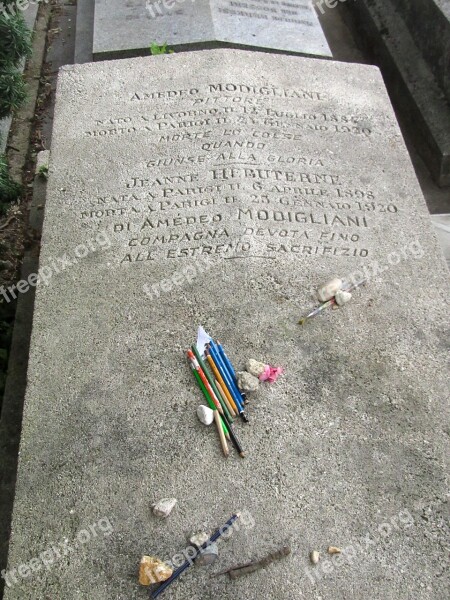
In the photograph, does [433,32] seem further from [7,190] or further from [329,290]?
[7,190]

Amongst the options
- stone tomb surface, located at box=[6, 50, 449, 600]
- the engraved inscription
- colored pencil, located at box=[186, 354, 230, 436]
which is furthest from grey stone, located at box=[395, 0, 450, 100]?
colored pencil, located at box=[186, 354, 230, 436]

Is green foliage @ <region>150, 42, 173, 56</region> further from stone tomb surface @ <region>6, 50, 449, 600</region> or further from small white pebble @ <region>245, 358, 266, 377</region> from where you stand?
small white pebble @ <region>245, 358, 266, 377</region>

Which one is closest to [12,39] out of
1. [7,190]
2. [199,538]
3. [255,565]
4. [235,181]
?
[7,190]

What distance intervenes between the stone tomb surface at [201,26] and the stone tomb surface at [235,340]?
145cm

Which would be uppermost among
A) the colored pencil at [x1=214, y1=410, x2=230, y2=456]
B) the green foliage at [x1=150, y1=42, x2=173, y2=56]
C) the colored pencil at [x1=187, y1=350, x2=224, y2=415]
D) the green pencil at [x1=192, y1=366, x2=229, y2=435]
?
the green foliage at [x1=150, y1=42, x2=173, y2=56]

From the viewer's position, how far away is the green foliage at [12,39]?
13.6ft

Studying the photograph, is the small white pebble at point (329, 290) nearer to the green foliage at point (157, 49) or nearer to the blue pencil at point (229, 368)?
the blue pencil at point (229, 368)

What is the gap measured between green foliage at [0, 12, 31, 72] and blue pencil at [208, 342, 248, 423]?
2.81 m

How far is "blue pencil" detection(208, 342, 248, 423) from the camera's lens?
2477mm

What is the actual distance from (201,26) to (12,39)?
1802 mm

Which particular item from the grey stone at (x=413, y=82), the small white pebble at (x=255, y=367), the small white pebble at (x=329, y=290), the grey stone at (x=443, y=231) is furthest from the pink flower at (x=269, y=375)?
the grey stone at (x=413, y=82)

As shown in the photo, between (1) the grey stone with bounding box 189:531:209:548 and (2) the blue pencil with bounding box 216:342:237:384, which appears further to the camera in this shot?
(2) the blue pencil with bounding box 216:342:237:384

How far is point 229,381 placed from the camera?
253 cm

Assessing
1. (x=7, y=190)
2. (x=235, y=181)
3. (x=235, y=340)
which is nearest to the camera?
(x=235, y=340)
